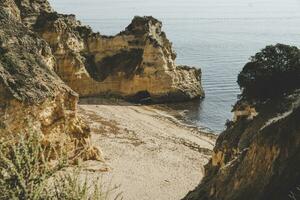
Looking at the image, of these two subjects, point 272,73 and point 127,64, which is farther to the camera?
point 127,64

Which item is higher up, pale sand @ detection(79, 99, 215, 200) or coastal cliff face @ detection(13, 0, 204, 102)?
coastal cliff face @ detection(13, 0, 204, 102)

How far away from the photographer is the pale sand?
96.5ft

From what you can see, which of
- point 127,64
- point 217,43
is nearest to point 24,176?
point 127,64

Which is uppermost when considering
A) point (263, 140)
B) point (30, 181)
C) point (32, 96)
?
point (32, 96)

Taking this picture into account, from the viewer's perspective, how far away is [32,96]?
27.0m

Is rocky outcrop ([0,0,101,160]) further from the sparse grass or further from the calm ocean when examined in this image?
the calm ocean

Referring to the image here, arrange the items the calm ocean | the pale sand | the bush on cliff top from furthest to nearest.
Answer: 1. the calm ocean
2. the pale sand
3. the bush on cliff top

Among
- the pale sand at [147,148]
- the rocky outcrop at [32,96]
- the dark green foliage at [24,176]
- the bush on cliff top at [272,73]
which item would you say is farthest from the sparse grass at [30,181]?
the bush on cliff top at [272,73]

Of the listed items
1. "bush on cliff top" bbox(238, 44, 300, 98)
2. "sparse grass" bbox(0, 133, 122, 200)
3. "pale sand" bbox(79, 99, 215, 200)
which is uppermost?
"bush on cliff top" bbox(238, 44, 300, 98)

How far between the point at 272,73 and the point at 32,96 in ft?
40.0

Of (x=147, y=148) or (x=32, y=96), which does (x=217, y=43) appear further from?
(x=32, y=96)

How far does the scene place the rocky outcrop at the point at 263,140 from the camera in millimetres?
16828

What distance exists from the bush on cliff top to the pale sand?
6912 mm

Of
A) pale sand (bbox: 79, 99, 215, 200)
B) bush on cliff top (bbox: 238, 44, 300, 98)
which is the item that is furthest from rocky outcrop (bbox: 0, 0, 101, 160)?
bush on cliff top (bbox: 238, 44, 300, 98)
